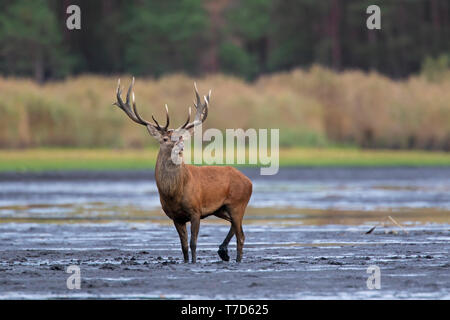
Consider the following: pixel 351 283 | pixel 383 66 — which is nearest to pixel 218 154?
pixel 351 283

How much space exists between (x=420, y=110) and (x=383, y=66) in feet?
86.5

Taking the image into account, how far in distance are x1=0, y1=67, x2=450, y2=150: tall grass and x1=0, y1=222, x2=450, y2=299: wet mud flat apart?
20.2 metres

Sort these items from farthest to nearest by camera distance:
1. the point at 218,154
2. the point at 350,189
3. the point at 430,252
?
the point at 218,154 → the point at 350,189 → the point at 430,252

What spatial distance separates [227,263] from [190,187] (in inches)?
49.0

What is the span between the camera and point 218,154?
131ft

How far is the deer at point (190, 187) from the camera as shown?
49.0 ft

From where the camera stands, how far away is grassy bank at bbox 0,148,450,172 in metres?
39.1

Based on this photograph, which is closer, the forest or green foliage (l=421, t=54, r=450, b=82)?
the forest

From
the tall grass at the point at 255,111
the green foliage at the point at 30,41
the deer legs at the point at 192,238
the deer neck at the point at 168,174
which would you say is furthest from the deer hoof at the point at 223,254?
the green foliage at the point at 30,41

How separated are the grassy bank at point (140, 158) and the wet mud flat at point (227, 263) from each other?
17247mm

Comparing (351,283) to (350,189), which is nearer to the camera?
(351,283)

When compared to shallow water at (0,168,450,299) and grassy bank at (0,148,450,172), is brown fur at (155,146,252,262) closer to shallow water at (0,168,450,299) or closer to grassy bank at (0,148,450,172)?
shallow water at (0,168,450,299)

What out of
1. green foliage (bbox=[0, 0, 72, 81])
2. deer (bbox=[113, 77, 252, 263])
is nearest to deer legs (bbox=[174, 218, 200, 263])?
deer (bbox=[113, 77, 252, 263])
